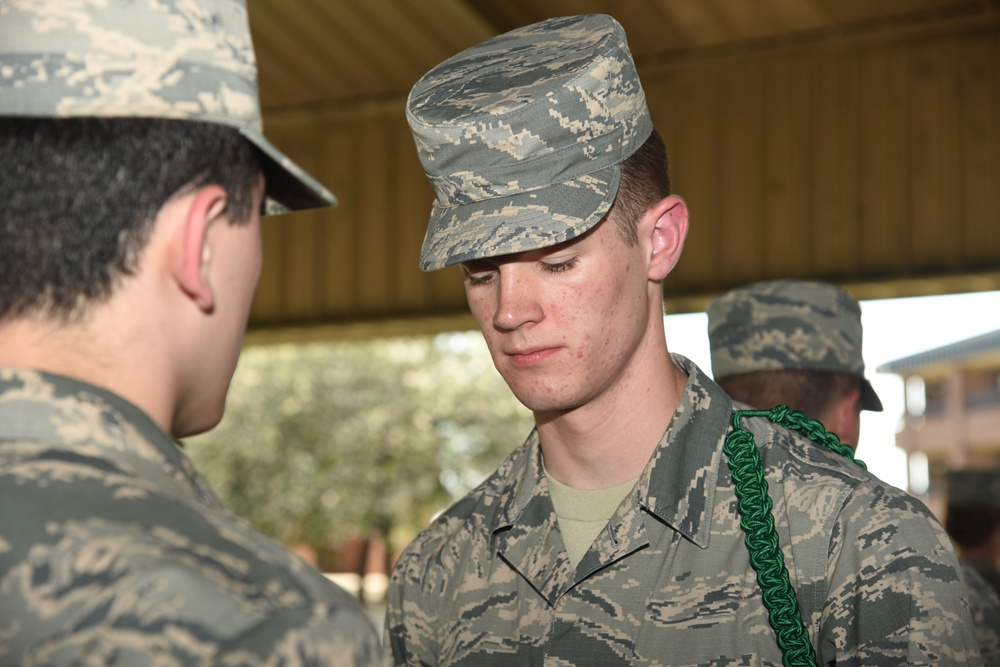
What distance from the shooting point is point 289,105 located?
1011cm

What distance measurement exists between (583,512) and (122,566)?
1285mm

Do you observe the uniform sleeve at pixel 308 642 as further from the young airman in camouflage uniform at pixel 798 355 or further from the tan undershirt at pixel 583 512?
the young airman in camouflage uniform at pixel 798 355

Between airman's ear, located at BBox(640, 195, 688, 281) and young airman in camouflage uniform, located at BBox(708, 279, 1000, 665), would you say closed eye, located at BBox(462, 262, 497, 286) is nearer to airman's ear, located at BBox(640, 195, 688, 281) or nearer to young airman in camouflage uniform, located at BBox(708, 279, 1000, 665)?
airman's ear, located at BBox(640, 195, 688, 281)

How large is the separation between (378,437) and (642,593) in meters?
21.9

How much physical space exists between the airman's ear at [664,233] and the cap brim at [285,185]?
87 centimetres

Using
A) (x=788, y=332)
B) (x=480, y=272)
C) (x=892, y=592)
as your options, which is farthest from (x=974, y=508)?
(x=480, y=272)

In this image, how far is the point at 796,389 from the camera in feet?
9.83

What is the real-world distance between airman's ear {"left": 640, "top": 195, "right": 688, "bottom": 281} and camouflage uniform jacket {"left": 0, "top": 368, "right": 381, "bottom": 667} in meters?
1.21

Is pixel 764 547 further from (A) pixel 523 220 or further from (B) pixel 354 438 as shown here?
(B) pixel 354 438

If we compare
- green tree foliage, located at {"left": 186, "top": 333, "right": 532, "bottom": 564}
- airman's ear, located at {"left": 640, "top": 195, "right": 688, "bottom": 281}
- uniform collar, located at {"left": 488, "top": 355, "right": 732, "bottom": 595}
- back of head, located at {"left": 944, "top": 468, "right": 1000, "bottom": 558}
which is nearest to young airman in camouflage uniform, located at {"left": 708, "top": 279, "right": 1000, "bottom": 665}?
uniform collar, located at {"left": 488, "top": 355, "right": 732, "bottom": 595}

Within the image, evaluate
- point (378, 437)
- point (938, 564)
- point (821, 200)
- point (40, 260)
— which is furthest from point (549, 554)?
point (378, 437)

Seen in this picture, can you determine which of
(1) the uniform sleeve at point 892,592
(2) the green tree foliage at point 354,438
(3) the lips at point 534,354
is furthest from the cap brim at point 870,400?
(2) the green tree foliage at point 354,438

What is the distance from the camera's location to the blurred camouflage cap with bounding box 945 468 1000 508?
17.5ft

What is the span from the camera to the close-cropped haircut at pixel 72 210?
113 cm
